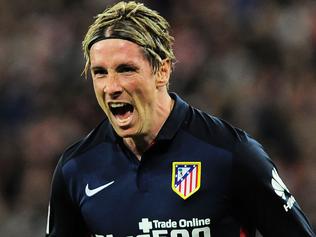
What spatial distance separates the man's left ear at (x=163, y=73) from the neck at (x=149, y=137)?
89 mm

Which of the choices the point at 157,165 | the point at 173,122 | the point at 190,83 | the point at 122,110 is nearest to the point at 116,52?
the point at 122,110

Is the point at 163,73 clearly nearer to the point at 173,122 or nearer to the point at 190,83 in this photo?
the point at 173,122

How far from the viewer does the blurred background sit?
7062 millimetres

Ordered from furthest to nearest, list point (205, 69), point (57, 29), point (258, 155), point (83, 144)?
point (57, 29), point (205, 69), point (83, 144), point (258, 155)

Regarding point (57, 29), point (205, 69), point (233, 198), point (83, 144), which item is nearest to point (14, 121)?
point (57, 29)

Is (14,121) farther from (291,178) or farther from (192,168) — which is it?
(192,168)

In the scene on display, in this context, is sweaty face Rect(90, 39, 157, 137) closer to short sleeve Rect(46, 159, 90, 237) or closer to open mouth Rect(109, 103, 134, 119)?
open mouth Rect(109, 103, 134, 119)

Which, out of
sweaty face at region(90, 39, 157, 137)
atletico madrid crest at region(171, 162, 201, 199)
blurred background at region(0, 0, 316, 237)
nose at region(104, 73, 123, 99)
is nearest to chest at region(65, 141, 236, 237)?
atletico madrid crest at region(171, 162, 201, 199)

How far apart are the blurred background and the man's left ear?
3.24 meters

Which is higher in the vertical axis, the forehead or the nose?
the forehead

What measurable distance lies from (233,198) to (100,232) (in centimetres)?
57

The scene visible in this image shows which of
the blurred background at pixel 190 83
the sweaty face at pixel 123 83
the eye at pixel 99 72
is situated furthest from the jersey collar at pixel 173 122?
the blurred background at pixel 190 83

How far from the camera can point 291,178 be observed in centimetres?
690

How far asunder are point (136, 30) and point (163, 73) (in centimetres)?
22
